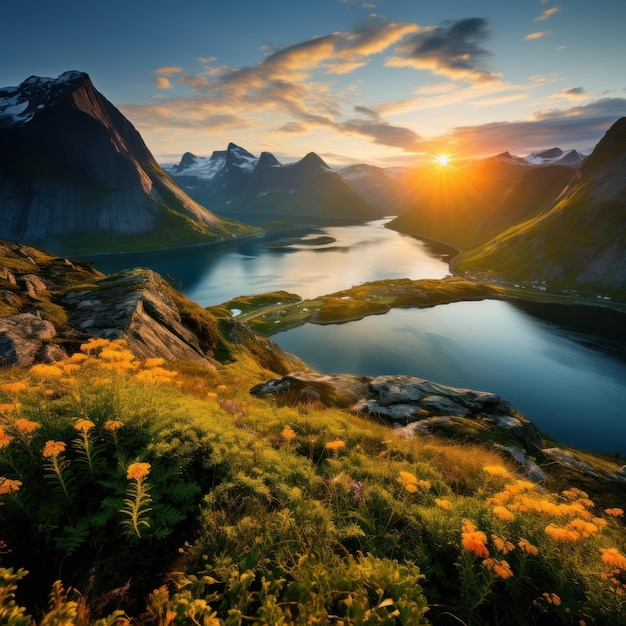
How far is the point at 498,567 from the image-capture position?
460 centimetres

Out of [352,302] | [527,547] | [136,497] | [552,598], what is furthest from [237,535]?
[352,302]

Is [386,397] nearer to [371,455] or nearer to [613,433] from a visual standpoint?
[371,455]

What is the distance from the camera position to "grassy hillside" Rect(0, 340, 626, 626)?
417 centimetres

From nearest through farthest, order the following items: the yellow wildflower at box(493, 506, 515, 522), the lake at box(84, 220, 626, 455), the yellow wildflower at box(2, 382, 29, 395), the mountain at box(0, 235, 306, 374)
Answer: the yellow wildflower at box(493, 506, 515, 522)
the yellow wildflower at box(2, 382, 29, 395)
the mountain at box(0, 235, 306, 374)
the lake at box(84, 220, 626, 455)

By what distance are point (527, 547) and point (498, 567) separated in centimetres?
73

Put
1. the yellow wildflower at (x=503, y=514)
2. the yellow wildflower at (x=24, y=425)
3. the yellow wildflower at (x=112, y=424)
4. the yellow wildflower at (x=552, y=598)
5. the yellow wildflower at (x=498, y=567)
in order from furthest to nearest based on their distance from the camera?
the yellow wildflower at (x=112, y=424), the yellow wildflower at (x=503, y=514), the yellow wildflower at (x=24, y=425), the yellow wildflower at (x=498, y=567), the yellow wildflower at (x=552, y=598)

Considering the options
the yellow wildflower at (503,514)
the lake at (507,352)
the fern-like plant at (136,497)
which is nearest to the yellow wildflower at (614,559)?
the yellow wildflower at (503,514)

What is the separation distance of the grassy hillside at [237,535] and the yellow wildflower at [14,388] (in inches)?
2.5

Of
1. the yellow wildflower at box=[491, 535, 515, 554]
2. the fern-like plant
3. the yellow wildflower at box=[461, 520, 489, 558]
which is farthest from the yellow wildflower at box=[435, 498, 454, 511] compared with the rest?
the fern-like plant

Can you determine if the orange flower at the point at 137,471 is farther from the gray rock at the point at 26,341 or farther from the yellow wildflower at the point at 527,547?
the gray rock at the point at 26,341

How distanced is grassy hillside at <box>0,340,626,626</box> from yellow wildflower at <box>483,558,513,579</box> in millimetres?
41

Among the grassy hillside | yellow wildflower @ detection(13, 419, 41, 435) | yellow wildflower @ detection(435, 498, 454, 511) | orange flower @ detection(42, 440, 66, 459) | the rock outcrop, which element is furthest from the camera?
the rock outcrop

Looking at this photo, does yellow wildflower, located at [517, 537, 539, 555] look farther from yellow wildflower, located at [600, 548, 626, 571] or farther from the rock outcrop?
the rock outcrop

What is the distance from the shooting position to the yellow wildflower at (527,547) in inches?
191
